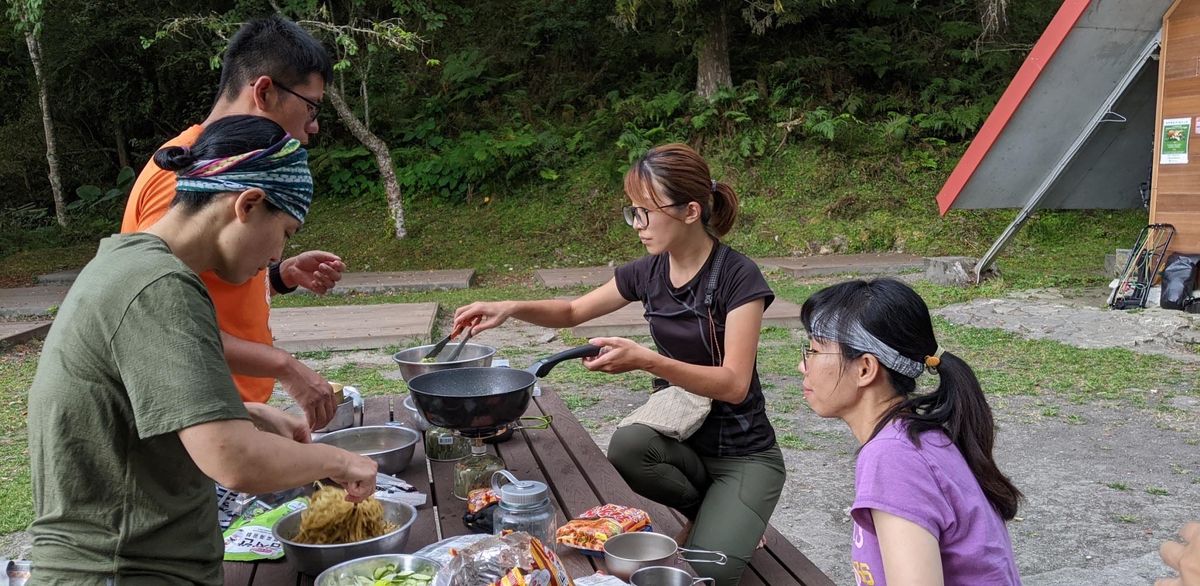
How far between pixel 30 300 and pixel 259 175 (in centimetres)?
1056

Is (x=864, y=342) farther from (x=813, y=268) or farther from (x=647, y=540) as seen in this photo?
(x=813, y=268)

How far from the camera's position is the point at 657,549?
2.23 meters

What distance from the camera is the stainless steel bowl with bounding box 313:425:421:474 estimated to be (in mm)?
2827

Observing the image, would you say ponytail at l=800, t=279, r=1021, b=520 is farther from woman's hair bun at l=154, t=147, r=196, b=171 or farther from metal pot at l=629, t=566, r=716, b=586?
woman's hair bun at l=154, t=147, r=196, b=171

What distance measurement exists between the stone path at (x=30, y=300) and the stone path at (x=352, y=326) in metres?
2.92

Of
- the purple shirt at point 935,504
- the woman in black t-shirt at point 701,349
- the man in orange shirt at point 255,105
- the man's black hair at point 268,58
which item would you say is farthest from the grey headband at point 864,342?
the man's black hair at point 268,58

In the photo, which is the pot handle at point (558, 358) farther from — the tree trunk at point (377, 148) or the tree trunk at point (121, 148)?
the tree trunk at point (121, 148)

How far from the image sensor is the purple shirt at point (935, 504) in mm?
1839

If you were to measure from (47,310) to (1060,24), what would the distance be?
35.1ft

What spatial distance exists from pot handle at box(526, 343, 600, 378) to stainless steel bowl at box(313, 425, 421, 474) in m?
0.51

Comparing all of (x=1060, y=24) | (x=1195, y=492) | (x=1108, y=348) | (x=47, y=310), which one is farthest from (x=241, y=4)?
(x=1195, y=492)

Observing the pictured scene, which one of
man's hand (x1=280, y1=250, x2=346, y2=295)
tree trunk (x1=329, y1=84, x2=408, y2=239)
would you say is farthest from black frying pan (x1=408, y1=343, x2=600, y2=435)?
tree trunk (x1=329, y1=84, x2=408, y2=239)

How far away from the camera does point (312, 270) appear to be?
137 inches

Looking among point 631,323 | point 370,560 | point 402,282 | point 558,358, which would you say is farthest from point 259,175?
point 402,282
